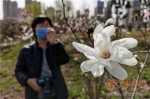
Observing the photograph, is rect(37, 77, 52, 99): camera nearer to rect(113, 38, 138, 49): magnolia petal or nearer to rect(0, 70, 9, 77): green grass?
rect(113, 38, 138, 49): magnolia petal

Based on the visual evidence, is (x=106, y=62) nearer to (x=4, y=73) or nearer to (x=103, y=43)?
(x=103, y=43)

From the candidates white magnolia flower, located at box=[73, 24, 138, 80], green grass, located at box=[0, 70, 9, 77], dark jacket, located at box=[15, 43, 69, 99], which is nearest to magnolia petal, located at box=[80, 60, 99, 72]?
white magnolia flower, located at box=[73, 24, 138, 80]

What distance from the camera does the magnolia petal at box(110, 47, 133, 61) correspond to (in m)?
0.28

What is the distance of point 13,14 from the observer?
348 inches

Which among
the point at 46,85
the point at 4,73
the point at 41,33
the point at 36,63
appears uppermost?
the point at 41,33

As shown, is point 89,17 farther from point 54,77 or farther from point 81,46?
point 81,46

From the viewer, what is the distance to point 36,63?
Result: 4.12ft

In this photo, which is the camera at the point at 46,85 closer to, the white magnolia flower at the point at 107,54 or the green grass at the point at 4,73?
the white magnolia flower at the point at 107,54

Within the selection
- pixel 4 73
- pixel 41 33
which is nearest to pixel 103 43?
pixel 41 33

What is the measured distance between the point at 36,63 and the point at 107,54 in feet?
3.21

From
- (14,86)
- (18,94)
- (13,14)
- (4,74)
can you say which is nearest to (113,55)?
(18,94)

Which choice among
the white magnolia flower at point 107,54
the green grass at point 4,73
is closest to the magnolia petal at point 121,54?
the white magnolia flower at point 107,54

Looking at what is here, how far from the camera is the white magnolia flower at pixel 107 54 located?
11.3 inches

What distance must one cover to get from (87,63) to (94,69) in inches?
0.5
